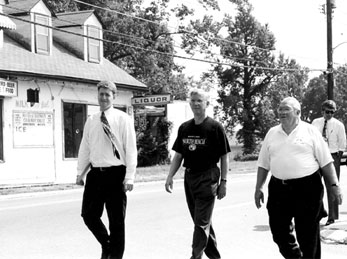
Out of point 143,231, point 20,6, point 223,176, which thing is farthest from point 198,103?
point 20,6

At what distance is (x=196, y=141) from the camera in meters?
6.21

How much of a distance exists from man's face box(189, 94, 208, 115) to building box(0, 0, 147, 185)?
13075 mm

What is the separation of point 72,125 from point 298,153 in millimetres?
16931

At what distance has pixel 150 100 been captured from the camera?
24938 millimetres

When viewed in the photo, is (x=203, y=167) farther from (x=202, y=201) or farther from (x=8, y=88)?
(x=8, y=88)

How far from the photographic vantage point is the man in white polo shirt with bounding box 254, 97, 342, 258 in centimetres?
562

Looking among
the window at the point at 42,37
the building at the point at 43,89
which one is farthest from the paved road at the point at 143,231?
the window at the point at 42,37

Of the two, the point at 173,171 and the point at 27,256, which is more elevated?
the point at 173,171

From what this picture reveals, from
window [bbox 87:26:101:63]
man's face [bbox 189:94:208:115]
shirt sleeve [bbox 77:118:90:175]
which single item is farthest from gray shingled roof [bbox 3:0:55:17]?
man's face [bbox 189:94:208:115]

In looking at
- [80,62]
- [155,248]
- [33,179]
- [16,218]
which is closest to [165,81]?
[80,62]

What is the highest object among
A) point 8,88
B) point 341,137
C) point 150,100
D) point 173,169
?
point 8,88

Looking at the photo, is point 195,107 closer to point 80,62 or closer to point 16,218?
point 16,218

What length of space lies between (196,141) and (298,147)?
1134 mm

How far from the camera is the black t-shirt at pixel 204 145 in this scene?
6.16 metres
